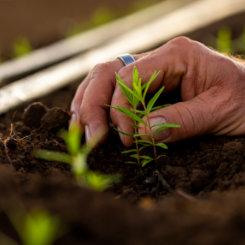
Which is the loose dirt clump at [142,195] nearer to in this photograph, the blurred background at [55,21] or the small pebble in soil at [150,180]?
the small pebble in soil at [150,180]

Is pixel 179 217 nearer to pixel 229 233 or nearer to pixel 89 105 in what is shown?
pixel 229 233

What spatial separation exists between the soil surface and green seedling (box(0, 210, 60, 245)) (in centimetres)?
2

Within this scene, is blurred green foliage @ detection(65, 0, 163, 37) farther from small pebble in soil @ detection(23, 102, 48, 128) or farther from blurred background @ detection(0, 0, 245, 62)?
small pebble in soil @ detection(23, 102, 48, 128)

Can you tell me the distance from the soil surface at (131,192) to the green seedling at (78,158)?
0.04 m

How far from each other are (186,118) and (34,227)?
0.97 metres

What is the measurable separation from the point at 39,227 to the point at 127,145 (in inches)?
35.7

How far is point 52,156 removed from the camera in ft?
4.96

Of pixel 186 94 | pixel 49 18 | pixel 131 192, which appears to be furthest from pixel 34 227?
pixel 49 18

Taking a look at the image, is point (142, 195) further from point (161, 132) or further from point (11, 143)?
point (11, 143)

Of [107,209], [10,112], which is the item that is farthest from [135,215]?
[10,112]

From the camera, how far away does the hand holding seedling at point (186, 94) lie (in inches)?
61.2

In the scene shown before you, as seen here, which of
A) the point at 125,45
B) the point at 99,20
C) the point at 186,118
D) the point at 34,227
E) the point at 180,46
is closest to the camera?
the point at 34,227

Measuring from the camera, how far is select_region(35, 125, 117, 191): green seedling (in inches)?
49.3

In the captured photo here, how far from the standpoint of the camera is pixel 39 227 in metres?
0.77
